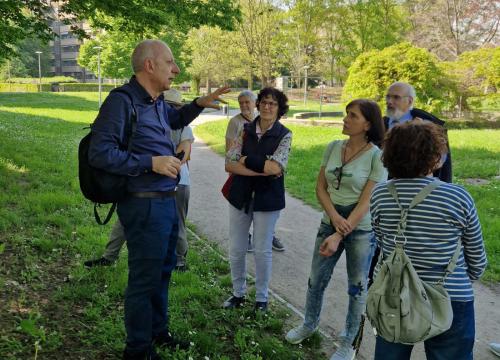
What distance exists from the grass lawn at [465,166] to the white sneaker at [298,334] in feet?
8.90

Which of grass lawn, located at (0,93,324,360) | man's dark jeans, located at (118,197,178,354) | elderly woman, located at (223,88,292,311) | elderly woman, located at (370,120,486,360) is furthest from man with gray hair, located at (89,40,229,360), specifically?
elderly woman, located at (370,120,486,360)

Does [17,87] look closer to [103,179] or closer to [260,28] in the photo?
[260,28]

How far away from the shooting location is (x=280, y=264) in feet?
19.0

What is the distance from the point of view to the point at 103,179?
2.85 m

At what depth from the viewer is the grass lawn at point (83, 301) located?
3.51 m

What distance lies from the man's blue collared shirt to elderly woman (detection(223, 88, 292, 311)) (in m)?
1.15

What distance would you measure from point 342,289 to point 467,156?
32.9 feet

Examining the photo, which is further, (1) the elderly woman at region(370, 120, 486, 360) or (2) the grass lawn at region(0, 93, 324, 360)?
(2) the grass lawn at region(0, 93, 324, 360)

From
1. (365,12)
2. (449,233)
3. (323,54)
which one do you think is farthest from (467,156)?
(323,54)

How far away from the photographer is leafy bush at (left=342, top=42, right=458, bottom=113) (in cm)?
1972

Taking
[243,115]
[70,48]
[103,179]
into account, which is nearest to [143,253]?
[103,179]

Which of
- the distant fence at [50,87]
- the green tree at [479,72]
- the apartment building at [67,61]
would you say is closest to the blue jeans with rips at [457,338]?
the green tree at [479,72]

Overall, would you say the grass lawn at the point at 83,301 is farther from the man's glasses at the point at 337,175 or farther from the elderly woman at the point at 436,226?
the elderly woman at the point at 436,226

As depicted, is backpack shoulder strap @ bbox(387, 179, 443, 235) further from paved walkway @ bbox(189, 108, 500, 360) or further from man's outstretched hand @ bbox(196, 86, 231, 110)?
paved walkway @ bbox(189, 108, 500, 360)
